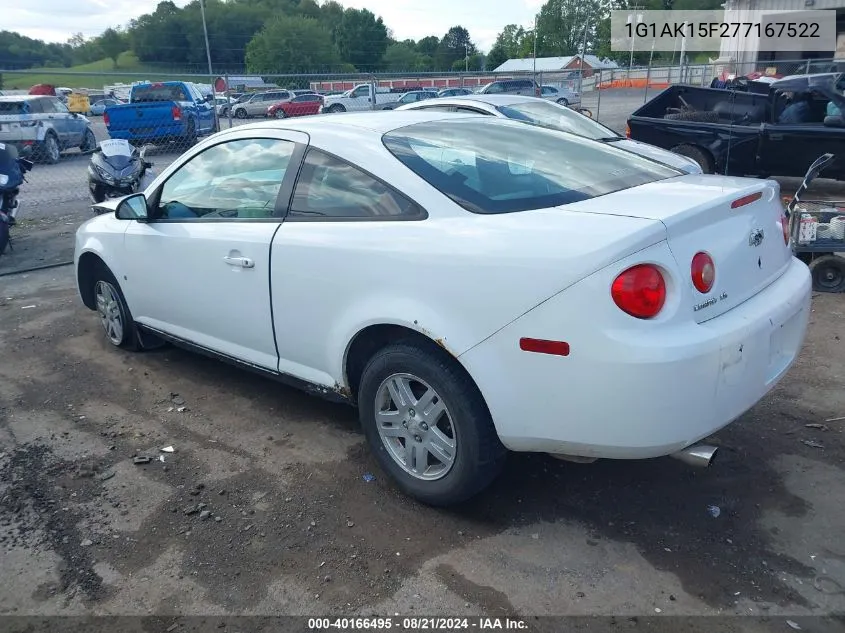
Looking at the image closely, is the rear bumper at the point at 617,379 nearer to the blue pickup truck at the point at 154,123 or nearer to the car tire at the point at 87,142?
the blue pickup truck at the point at 154,123

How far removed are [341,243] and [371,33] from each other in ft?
242

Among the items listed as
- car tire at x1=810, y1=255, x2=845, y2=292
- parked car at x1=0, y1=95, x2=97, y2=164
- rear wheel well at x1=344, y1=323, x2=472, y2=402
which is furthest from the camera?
parked car at x1=0, y1=95, x2=97, y2=164

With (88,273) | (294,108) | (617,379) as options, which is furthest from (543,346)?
(294,108)

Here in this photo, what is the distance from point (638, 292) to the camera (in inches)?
98.0

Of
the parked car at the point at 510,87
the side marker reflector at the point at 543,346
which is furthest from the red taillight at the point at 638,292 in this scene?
the parked car at the point at 510,87

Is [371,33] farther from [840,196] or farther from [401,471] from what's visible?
[401,471]

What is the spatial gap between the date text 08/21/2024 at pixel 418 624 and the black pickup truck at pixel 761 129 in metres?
9.43

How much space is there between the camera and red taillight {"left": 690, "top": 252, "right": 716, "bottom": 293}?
2.61m

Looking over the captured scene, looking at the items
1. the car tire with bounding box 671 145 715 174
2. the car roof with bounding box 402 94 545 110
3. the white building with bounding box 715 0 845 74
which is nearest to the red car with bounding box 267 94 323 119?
the car roof with bounding box 402 94 545 110

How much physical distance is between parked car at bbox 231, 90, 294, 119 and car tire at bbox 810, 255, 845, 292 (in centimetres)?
2456

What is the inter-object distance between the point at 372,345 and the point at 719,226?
1.57 meters

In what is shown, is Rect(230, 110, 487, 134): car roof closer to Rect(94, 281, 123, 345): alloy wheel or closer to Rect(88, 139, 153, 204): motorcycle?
Rect(94, 281, 123, 345): alloy wheel

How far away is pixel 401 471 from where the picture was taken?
3.26 metres

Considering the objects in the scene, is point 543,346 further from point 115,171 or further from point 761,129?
point 761,129
